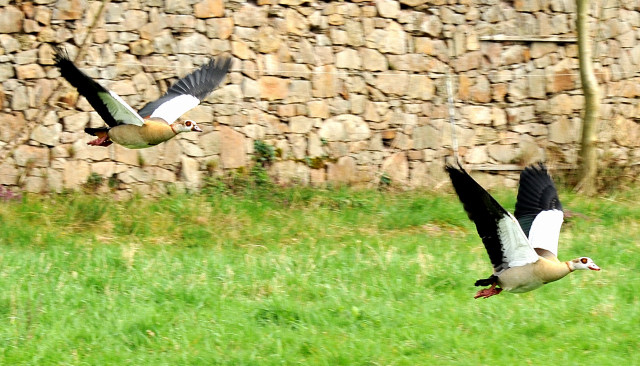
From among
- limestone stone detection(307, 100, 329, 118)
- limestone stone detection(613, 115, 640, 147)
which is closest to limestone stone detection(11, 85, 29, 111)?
limestone stone detection(307, 100, 329, 118)

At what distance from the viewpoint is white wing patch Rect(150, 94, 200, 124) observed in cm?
716

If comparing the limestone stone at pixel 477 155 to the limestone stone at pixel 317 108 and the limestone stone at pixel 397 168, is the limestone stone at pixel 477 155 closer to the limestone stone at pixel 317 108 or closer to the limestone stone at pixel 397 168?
the limestone stone at pixel 397 168

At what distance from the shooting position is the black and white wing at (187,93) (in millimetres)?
7324

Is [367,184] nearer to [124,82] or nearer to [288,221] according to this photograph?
[288,221]

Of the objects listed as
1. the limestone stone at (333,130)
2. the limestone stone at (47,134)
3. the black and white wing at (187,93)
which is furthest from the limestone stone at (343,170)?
the limestone stone at (47,134)

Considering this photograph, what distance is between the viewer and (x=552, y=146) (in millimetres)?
11070

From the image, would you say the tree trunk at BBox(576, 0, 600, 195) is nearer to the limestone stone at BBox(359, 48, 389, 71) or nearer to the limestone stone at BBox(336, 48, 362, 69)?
the limestone stone at BBox(359, 48, 389, 71)

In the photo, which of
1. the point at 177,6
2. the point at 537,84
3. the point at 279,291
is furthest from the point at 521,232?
the point at 537,84

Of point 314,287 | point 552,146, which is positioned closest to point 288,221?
point 314,287

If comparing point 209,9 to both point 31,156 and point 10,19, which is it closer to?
point 10,19

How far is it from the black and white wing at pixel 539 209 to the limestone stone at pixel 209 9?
4695mm

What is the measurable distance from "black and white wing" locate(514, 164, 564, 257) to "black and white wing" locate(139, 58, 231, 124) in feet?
8.66

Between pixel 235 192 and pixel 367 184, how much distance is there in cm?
152

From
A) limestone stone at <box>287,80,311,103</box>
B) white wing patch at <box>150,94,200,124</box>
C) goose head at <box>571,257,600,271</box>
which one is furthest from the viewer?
limestone stone at <box>287,80,311,103</box>
